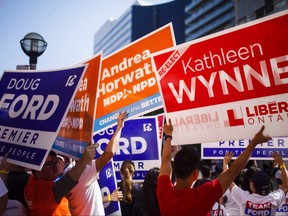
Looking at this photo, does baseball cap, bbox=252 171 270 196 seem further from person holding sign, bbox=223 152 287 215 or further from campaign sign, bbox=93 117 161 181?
campaign sign, bbox=93 117 161 181

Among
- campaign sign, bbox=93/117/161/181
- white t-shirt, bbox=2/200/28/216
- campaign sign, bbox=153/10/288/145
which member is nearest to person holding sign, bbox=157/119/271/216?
campaign sign, bbox=153/10/288/145

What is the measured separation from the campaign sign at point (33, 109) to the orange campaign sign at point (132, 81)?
3.58 feet

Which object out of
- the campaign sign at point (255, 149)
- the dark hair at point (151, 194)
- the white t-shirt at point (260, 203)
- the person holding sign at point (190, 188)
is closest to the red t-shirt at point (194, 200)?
the person holding sign at point (190, 188)

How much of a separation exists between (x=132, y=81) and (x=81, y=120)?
4.40ft

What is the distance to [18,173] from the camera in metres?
Answer: 2.83

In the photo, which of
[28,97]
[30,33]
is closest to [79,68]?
[28,97]

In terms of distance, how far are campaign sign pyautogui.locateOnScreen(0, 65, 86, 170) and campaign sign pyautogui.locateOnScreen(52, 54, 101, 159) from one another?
0.76ft

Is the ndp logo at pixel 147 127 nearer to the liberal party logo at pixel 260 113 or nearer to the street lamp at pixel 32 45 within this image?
the liberal party logo at pixel 260 113

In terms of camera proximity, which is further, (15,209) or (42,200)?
(15,209)

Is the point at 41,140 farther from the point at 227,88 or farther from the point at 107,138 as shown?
the point at 107,138

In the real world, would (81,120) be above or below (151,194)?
above

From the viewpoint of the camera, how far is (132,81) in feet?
13.0

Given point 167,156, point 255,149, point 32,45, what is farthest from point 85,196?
point 32,45

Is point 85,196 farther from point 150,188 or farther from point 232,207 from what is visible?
point 232,207
